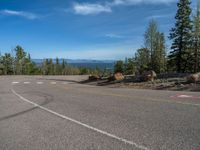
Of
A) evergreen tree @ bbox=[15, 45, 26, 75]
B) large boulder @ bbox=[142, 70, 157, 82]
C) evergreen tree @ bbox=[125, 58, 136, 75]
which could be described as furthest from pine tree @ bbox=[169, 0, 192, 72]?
evergreen tree @ bbox=[15, 45, 26, 75]

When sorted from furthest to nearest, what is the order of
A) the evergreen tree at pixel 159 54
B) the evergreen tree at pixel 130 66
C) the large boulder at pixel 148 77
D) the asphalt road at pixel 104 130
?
the evergreen tree at pixel 130 66 < the evergreen tree at pixel 159 54 < the large boulder at pixel 148 77 < the asphalt road at pixel 104 130

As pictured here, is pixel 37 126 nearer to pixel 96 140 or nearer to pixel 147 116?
pixel 96 140

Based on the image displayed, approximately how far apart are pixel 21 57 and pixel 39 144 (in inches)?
3147

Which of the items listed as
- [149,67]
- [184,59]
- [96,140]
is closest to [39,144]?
[96,140]

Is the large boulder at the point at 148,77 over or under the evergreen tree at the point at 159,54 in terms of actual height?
under

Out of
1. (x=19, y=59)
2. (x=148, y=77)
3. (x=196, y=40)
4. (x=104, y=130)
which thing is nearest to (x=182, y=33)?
(x=196, y=40)

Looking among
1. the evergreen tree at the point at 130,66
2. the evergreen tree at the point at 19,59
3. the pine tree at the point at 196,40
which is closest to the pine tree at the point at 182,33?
the pine tree at the point at 196,40

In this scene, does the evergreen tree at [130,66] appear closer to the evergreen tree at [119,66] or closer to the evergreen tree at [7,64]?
the evergreen tree at [119,66]

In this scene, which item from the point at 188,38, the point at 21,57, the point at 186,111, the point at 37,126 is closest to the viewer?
the point at 37,126

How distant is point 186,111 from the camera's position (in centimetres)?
786

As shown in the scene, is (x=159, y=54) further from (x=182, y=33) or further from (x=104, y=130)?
(x=104, y=130)

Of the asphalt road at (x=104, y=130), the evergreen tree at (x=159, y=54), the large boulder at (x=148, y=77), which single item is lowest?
the asphalt road at (x=104, y=130)

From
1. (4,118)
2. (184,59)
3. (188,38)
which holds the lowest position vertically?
(4,118)

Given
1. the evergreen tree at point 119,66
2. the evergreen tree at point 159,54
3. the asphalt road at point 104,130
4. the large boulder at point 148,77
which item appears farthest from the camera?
the evergreen tree at point 119,66
